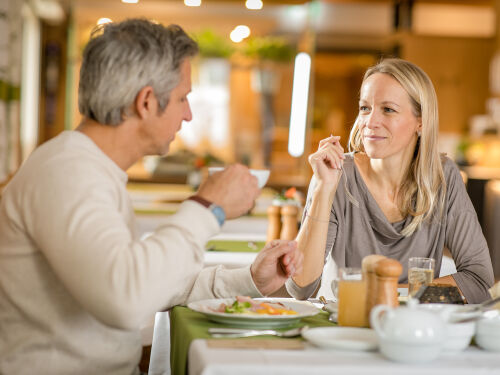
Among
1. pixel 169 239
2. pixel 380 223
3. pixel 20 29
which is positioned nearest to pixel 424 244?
pixel 380 223

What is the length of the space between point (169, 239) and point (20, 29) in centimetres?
477

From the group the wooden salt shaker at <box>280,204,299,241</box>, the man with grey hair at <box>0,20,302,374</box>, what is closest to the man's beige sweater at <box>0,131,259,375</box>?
the man with grey hair at <box>0,20,302,374</box>

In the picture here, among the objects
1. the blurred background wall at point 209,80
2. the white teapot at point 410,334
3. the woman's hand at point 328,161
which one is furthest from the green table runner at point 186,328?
the blurred background wall at point 209,80

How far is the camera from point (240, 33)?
219 inches

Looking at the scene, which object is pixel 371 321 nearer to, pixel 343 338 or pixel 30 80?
pixel 343 338

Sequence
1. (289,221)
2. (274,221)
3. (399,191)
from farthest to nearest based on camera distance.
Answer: (274,221) < (289,221) < (399,191)

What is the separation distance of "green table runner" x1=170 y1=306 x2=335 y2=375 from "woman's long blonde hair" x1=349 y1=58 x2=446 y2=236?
2.27 ft

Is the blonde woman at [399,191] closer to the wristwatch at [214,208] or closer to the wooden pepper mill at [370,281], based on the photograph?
the wooden pepper mill at [370,281]

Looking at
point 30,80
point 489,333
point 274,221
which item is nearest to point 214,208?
point 489,333

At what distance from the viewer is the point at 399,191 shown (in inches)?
81.9

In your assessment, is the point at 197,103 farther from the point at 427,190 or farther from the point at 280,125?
the point at 427,190

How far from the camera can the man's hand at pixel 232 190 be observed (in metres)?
1.16

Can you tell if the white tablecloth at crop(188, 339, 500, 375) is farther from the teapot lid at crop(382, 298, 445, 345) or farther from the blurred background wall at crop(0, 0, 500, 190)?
the blurred background wall at crop(0, 0, 500, 190)

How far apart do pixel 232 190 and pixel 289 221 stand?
50.4 inches
